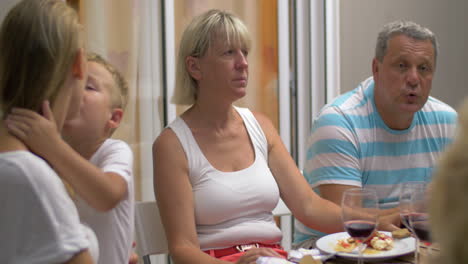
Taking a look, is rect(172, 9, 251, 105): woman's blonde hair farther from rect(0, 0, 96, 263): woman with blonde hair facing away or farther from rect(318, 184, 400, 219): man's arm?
rect(0, 0, 96, 263): woman with blonde hair facing away

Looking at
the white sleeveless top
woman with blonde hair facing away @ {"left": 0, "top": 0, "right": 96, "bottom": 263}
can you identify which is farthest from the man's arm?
woman with blonde hair facing away @ {"left": 0, "top": 0, "right": 96, "bottom": 263}

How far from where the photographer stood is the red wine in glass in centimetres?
126

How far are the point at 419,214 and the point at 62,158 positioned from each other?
81 cm

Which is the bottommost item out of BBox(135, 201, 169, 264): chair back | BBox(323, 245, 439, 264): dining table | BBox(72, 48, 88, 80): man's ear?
BBox(135, 201, 169, 264): chair back

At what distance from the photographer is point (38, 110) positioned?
41.2 inches

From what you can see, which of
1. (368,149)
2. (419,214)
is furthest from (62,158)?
(368,149)

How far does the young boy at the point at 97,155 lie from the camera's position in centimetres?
103

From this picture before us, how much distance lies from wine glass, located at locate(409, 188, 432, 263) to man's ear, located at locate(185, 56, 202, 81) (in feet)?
3.29

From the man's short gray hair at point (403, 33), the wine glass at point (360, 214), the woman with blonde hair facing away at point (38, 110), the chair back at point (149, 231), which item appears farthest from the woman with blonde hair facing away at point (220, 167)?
the woman with blonde hair facing away at point (38, 110)

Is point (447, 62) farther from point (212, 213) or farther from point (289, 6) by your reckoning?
point (212, 213)

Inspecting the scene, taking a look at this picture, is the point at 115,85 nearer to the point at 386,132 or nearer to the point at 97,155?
the point at 97,155

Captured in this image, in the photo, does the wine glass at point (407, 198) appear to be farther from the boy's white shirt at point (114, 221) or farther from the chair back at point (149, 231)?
the chair back at point (149, 231)

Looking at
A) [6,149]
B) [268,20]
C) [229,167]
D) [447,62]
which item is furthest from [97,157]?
[447,62]

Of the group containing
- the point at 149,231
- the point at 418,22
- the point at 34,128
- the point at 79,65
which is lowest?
the point at 149,231
